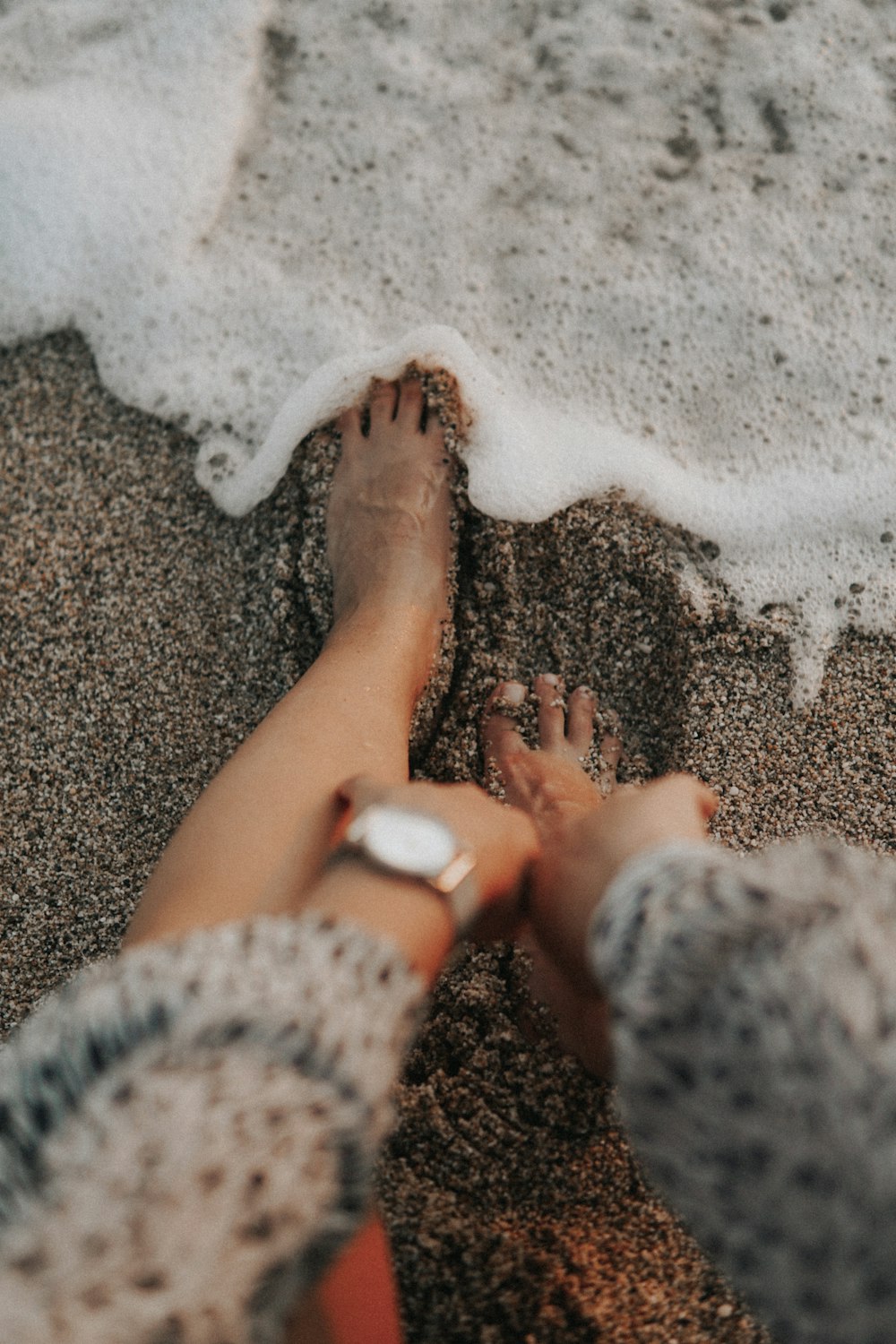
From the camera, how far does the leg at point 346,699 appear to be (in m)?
1.29

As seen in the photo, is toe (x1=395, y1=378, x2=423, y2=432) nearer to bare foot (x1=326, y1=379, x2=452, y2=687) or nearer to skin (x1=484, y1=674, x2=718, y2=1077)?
bare foot (x1=326, y1=379, x2=452, y2=687)

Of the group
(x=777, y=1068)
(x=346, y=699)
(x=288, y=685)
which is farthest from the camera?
(x=288, y=685)

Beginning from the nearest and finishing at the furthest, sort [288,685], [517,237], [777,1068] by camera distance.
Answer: [777,1068] → [288,685] → [517,237]

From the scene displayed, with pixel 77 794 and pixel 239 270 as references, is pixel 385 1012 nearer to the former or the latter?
pixel 77 794

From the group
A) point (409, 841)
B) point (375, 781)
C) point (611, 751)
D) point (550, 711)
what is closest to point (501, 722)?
point (550, 711)

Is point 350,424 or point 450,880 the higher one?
point 350,424

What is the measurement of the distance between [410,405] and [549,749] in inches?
29.1

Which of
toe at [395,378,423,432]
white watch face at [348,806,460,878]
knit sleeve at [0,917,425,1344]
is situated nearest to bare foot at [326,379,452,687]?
toe at [395,378,423,432]

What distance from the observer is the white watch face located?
1202 mm

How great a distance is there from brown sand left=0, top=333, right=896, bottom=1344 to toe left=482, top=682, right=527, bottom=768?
0.03 metres

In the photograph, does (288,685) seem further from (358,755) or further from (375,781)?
(375,781)

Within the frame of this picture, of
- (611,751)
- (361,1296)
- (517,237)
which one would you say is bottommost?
(611,751)

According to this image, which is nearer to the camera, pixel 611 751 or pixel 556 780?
pixel 556 780

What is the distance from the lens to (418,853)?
3.98 feet
